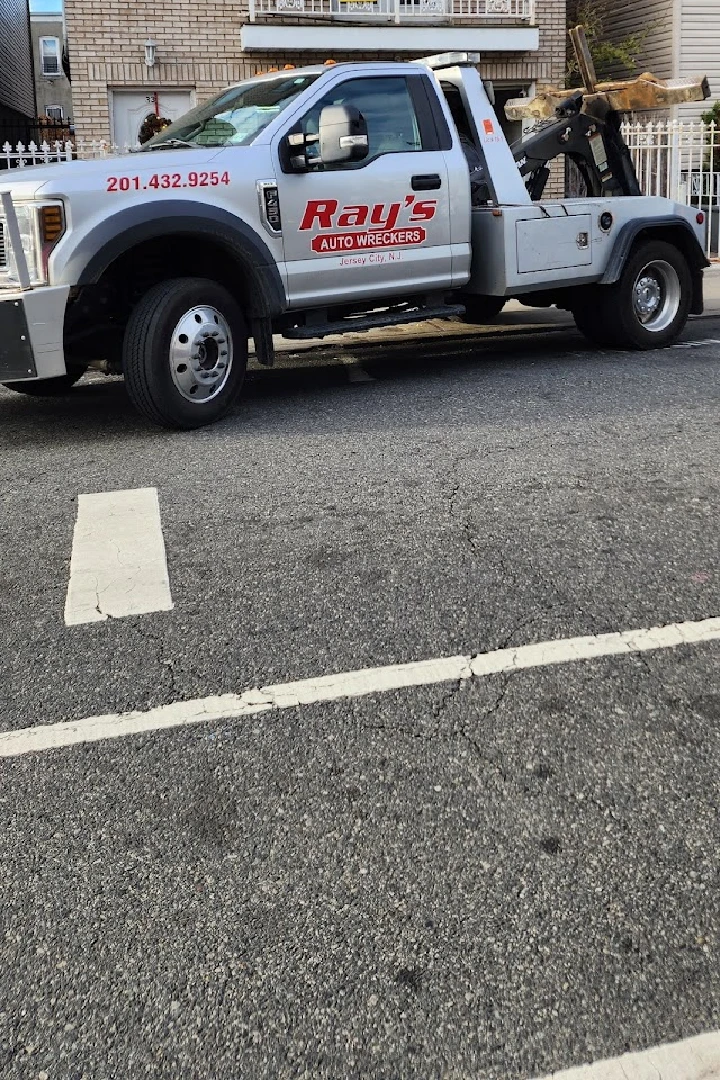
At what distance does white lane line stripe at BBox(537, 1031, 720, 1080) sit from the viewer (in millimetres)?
1952

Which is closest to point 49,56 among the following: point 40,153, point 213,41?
point 213,41

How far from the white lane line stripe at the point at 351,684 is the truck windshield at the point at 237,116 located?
14.9 feet

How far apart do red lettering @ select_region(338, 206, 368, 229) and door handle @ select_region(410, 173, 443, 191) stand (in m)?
0.45

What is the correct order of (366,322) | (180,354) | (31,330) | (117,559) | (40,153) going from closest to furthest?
(117,559) → (31,330) → (180,354) → (366,322) → (40,153)

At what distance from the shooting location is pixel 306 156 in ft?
22.8

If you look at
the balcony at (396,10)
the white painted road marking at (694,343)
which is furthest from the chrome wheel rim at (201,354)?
the balcony at (396,10)

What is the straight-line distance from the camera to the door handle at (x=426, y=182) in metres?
7.52

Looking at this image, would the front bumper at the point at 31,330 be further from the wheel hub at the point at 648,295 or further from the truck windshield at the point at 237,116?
the wheel hub at the point at 648,295

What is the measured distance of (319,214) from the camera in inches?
279

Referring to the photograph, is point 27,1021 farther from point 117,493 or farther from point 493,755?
point 117,493

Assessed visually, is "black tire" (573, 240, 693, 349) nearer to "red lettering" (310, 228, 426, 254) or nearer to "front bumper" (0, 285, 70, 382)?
"red lettering" (310, 228, 426, 254)

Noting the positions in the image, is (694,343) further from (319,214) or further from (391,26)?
(391,26)

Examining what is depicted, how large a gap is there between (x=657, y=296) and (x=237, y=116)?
3.98 metres

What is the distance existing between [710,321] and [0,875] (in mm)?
10481
